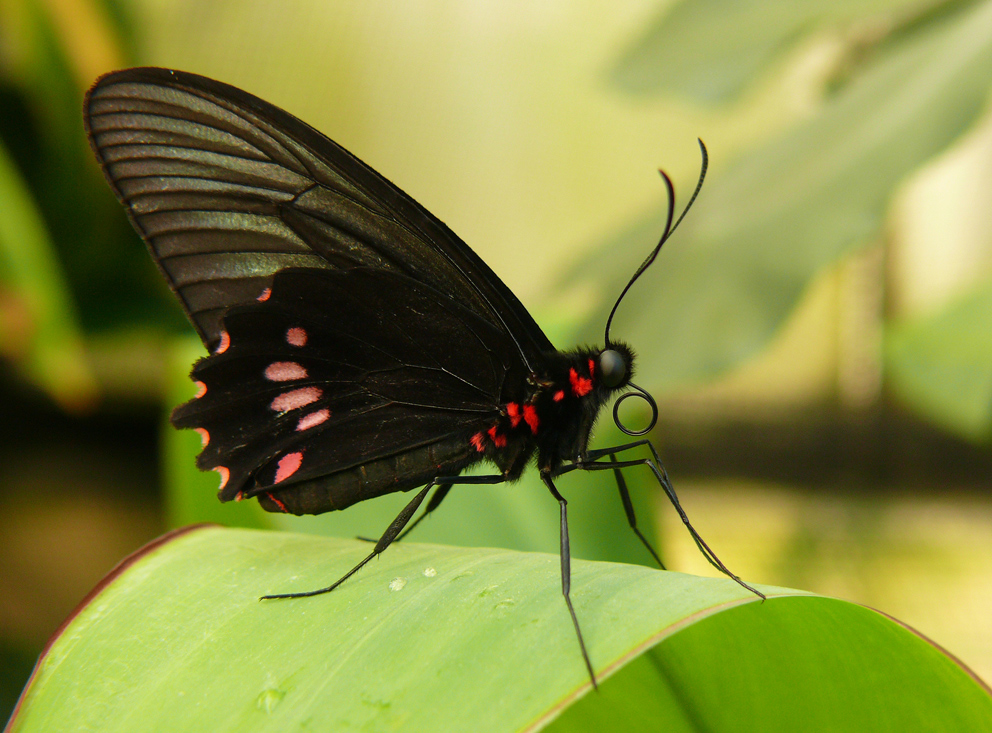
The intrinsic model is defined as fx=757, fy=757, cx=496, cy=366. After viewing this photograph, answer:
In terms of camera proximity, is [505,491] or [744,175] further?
[744,175]

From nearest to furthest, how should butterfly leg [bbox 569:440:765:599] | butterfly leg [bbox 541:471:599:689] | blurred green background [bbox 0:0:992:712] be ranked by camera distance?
butterfly leg [bbox 541:471:599:689]
butterfly leg [bbox 569:440:765:599]
blurred green background [bbox 0:0:992:712]

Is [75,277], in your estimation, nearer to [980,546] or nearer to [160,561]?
[160,561]

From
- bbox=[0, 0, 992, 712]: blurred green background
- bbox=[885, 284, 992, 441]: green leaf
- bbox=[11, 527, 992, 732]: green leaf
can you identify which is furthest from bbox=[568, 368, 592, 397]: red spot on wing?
bbox=[885, 284, 992, 441]: green leaf

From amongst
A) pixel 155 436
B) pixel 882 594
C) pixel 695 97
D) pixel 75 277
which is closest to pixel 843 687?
pixel 695 97

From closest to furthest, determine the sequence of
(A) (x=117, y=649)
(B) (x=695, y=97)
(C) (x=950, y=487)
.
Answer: (A) (x=117, y=649) → (B) (x=695, y=97) → (C) (x=950, y=487)

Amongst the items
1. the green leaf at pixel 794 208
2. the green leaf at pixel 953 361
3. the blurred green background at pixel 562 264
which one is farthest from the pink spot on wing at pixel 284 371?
the green leaf at pixel 953 361

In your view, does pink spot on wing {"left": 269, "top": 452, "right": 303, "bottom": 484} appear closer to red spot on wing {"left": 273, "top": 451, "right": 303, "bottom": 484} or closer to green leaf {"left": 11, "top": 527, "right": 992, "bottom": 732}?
red spot on wing {"left": 273, "top": 451, "right": 303, "bottom": 484}
